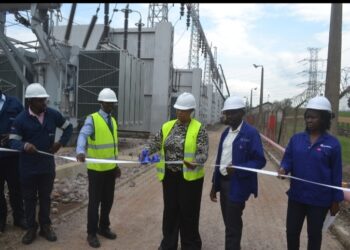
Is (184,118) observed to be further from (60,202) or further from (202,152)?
(60,202)

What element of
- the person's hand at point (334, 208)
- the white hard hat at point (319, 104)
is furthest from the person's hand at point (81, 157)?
the person's hand at point (334, 208)

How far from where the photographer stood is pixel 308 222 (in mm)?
4297

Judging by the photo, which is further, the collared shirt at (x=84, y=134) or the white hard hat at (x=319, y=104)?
the collared shirt at (x=84, y=134)

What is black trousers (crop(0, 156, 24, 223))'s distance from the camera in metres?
5.89

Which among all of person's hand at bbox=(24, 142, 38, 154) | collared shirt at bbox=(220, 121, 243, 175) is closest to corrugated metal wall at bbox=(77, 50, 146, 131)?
person's hand at bbox=(24, 142, 38, 154)

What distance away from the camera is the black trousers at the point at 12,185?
19.3 feet

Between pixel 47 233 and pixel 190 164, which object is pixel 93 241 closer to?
pixel 47 233

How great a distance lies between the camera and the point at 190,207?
205 inches

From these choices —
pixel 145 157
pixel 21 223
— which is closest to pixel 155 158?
pixel 145 157

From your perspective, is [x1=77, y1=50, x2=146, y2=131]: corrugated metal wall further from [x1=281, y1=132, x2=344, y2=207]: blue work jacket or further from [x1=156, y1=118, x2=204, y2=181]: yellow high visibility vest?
[x1=281, y1=132, x2=344, y2=207]: blue work jacket

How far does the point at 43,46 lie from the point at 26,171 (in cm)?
999

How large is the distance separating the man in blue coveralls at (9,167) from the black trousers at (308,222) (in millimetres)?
3698

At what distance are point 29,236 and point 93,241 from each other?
0.82m

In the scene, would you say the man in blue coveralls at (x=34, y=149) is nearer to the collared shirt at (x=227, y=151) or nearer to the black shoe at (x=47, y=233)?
the black shoe at (x=47, y=233)
